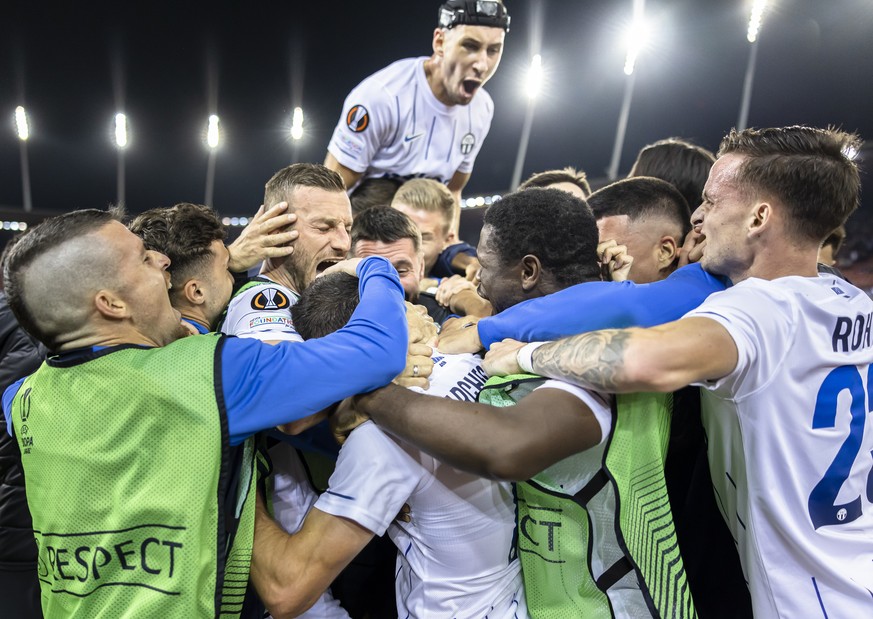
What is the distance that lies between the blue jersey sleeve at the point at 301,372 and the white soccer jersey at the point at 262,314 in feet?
1.04

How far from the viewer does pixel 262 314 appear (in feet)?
6.83

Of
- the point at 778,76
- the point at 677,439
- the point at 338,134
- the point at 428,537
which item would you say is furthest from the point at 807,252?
the point at 778,76

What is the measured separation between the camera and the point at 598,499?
1.55 meters

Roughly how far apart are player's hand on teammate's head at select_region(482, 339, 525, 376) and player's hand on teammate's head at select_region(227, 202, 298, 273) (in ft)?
3.63

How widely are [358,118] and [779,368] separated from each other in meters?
2.98

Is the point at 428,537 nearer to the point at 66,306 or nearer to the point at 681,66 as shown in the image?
the point at 66,306

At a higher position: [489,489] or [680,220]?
[680,220]

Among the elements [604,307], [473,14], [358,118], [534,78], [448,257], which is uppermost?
[534,78]

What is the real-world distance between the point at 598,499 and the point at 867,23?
993 centimetres

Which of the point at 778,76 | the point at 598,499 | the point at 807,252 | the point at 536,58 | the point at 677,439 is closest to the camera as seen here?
the point at 598,499

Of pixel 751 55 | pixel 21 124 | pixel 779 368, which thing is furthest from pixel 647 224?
pixel 21 124

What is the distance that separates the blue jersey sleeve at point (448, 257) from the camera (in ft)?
13.0

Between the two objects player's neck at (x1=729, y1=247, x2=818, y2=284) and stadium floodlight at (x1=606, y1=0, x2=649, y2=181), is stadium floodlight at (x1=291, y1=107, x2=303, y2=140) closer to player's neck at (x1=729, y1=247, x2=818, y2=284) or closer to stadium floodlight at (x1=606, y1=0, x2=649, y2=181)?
stadium floodlight at (x1=606, y1=0, x2=649, y2=181)

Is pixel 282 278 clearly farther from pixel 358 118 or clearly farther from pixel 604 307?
pixel 358 118
